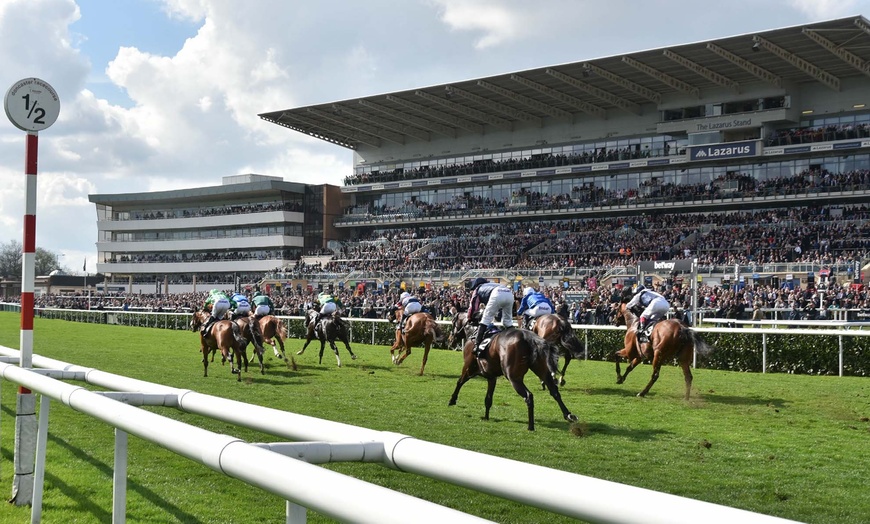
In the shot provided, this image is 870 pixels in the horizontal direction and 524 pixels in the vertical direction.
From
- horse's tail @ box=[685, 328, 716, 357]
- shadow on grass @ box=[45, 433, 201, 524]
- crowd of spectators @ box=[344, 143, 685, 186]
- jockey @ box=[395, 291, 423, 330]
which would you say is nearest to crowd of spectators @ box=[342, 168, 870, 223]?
crowd of spectators @ box=[344, 143, 685, 186]

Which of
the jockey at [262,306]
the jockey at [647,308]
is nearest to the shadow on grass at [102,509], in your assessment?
the jockey at [647,308]

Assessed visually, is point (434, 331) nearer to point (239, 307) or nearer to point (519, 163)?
point (239, 307)

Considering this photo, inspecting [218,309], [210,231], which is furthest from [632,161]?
[210,231]

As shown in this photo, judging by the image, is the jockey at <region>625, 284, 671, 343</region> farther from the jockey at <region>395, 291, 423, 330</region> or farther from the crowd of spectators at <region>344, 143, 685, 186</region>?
the crowd of spectators at <region>344, 143, 685, 186</region>

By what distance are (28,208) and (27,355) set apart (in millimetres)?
841

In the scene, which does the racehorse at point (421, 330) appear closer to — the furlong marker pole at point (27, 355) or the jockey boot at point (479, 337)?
the jockey boot at point (479, 337)

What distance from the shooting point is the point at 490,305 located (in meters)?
8.66

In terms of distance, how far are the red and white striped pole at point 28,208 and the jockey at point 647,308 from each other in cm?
817

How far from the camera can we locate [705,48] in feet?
120

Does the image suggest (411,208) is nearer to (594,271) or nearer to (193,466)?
(594,271)

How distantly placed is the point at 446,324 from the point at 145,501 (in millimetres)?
14919

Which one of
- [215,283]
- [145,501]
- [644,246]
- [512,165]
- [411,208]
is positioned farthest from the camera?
[215,283]

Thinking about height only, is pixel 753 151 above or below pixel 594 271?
Result: above

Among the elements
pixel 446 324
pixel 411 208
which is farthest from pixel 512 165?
pixel 446 324
